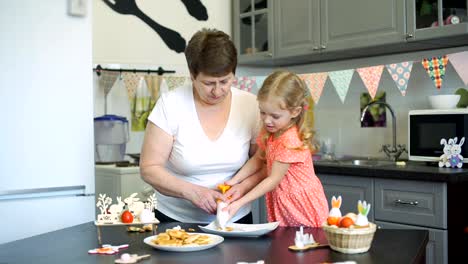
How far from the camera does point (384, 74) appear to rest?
369 centimetres

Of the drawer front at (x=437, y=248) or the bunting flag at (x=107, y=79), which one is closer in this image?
the drawer front at (x=437, y=248)

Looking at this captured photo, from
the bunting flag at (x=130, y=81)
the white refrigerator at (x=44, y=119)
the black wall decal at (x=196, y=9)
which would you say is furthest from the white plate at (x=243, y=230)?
the black wall decal at (x=196, y=9)

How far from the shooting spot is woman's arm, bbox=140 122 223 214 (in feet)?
6.04

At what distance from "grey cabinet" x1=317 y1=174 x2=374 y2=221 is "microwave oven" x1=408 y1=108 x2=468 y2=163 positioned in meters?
0.36

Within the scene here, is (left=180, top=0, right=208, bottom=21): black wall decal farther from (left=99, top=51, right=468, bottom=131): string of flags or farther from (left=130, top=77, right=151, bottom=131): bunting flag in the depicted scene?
(left=130, top=77, right=151, bottom=131): bunting flag

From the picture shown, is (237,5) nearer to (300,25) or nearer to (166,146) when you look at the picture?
(300,25)

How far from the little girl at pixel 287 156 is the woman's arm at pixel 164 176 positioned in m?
0.15

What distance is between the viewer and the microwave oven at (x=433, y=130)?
3.01 m

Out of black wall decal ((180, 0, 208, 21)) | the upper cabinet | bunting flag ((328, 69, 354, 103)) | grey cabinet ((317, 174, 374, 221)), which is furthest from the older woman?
black wall decal ((180, 0, 208, 21))

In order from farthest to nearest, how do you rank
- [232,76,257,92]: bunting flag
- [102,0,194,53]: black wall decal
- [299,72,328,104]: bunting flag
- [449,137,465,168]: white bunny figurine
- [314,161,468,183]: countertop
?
[232,76,257,92]: bunting flag → [102,0,194,53]: black wall decal → [299,72,328,104]: bunting flag → [449,137,465,168]: white bunny figurine → [314,161,468,183]: countertop

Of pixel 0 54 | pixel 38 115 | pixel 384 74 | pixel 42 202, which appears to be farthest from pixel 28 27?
pixel 384 74

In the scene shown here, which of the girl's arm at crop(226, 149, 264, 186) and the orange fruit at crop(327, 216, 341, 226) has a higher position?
the girl's arm at crop(226, 149, 264, 186)

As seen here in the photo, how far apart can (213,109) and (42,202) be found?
995 millimetres

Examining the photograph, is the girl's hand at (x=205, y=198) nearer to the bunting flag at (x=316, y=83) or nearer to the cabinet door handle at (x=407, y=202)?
the cabinet door handle at (x=407, y=202)
